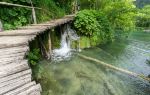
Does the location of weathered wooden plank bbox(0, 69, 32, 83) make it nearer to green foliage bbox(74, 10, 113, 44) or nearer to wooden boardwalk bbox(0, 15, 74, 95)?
wooden boardwalk bbox(0, 15, 74, 95)

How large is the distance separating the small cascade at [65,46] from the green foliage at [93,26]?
638 millimetres

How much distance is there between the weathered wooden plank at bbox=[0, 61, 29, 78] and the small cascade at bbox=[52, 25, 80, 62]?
22.2 feet

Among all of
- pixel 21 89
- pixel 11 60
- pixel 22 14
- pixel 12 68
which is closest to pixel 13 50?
pixel 11 60

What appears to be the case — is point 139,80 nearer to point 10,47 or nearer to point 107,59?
point 107,59

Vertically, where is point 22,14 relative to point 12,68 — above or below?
above

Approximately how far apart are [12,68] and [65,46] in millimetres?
9576

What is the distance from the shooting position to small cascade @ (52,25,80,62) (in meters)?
10.9

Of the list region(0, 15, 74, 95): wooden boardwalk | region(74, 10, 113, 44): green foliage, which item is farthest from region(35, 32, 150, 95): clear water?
region(74, 10, 113, 44): green foliage

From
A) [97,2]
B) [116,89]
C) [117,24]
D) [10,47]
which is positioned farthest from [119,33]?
[10,47]

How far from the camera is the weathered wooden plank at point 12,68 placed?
10.2 ft

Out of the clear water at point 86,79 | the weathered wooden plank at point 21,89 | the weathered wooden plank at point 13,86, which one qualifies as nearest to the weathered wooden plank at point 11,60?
the weathered wooden plank at point 13,86

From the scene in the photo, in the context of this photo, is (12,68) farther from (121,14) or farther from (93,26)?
(121,14)

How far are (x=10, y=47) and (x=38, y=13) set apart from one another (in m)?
6.06

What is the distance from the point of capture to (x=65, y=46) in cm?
1278
